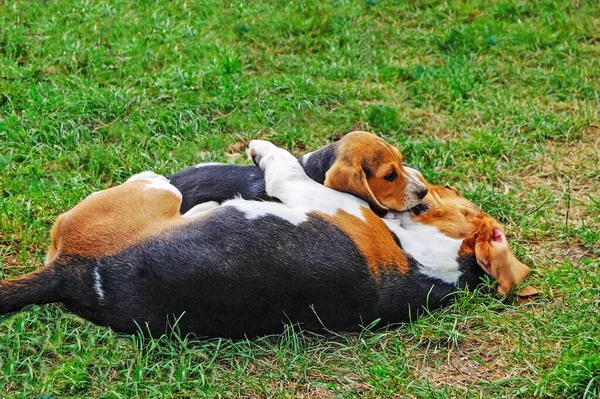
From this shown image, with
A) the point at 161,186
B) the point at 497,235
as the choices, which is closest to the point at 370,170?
the point at 497,235

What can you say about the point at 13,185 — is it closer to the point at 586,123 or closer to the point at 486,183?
the point at 486,183

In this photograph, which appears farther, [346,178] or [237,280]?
[346,178]

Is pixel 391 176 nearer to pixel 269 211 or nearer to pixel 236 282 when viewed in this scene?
pixel 269 211

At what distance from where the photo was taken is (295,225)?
4719mm

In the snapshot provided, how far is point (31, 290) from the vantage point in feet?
14.6

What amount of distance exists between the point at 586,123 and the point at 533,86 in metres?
1.02

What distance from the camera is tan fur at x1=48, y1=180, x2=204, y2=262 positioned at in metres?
4.53

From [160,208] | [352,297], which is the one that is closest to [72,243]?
[160,208]

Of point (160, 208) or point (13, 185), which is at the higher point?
point (160, 208)

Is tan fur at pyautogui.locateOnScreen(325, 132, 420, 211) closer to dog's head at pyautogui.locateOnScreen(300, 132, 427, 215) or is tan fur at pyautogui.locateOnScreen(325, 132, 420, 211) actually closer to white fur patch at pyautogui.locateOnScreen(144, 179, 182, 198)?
dog's head at pyautogui.locateOnScreen(300, 132, 427, 215)

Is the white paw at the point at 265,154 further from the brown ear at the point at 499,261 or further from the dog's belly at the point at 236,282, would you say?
the brown ear at the point at 499,261

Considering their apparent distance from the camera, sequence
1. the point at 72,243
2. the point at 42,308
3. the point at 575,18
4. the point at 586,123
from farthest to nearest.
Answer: the point at 575,18 < the point at 586,123 < the point at 42,308 < the point at 72,243

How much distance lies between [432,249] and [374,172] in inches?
27.9

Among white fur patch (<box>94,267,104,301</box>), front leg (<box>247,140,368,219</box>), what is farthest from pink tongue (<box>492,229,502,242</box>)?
white fur patch (<box>94,267,104,301</box>)
